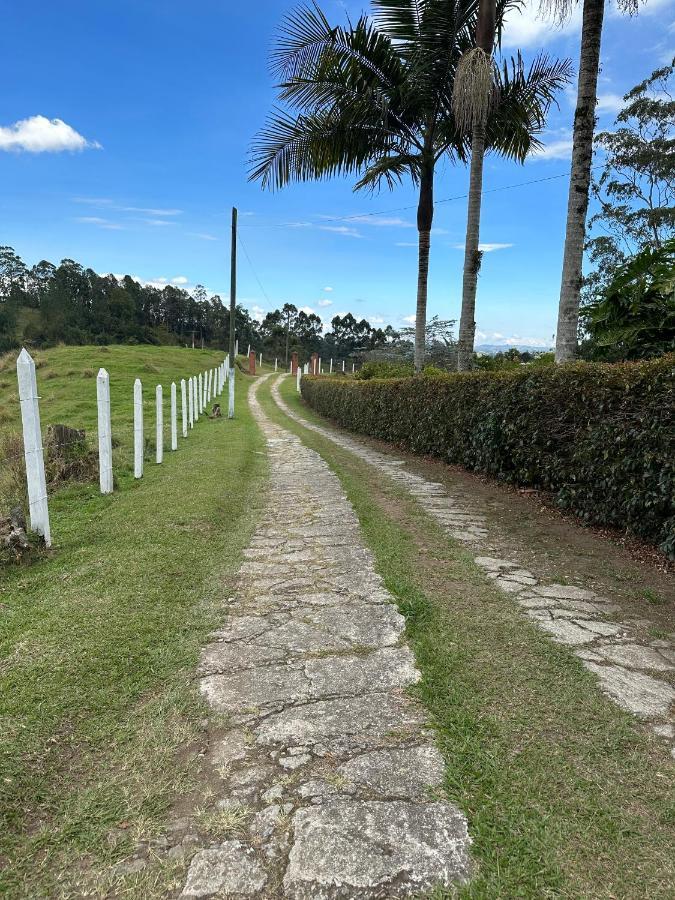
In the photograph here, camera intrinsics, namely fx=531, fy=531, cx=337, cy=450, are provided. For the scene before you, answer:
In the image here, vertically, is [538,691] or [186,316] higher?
[186,316]

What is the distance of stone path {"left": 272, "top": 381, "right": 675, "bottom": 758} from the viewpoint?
2.42 metres

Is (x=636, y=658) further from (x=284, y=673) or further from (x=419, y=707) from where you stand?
(x=284, y=673)

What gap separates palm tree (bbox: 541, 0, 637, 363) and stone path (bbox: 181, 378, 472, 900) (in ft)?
15.4

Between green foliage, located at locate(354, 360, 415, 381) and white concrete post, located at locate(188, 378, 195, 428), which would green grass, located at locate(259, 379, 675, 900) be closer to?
white concrete post, located at locate(188, 378, 195, 428)

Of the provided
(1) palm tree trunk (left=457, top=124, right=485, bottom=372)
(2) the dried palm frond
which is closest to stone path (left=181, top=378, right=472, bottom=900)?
(1) palm tree trunk (left=457, top=124, right=485, bottom=372)

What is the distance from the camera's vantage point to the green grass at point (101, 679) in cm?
166

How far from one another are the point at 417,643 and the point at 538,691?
2.14 feet

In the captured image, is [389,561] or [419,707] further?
[389,561]

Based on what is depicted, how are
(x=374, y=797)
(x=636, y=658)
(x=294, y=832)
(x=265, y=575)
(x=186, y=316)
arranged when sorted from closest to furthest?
(x=294, y=832) < (x=374, y=797) < (x=636, y=658) < (x=265, y=575) < (x=186, y=316)

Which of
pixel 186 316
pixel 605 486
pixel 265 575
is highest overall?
pixel 186 316

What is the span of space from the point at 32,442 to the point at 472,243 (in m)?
7.65

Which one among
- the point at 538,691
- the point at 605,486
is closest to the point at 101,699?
the point at 538,691

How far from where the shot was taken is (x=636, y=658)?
280 centimetres

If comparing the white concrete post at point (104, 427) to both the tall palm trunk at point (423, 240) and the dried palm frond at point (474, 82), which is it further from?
the tall palm trunk at point (423, 240)
